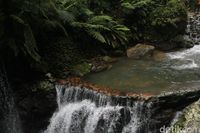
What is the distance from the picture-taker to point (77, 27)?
556 inches

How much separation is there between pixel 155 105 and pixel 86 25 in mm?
4718

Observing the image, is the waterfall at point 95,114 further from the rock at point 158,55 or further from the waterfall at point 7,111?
the rock at point 158,55

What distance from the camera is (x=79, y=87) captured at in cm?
1211

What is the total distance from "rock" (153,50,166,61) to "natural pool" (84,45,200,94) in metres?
0.12

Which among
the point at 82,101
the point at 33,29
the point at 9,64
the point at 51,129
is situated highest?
the point at 33,29

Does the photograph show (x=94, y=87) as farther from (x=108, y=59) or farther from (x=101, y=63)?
(x=108, y=59)

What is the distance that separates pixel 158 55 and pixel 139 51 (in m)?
0.77

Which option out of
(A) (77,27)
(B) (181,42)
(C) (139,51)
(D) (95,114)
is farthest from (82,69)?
(B) (181,42)

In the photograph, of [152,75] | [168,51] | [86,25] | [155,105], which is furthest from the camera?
[168,51]

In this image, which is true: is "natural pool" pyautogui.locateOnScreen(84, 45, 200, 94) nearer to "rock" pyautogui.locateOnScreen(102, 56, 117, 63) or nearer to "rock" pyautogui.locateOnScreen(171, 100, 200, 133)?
"rock" pyautogui.locateOnScreen(102, 56, 117, 63)

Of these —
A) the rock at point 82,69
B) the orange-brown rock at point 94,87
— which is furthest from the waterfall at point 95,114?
the rock at point 82,69

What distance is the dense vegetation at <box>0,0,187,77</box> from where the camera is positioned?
11.5m

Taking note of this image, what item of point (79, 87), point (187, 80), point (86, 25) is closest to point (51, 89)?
point (79, 87)

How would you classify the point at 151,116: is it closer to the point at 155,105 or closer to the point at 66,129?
the point at 155,105
